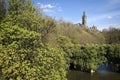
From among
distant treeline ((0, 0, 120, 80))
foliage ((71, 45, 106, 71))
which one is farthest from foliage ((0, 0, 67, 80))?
foliage ((71, 45, 106, 71))

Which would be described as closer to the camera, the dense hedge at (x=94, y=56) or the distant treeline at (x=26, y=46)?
the distant treeline at (x=26, y=46)

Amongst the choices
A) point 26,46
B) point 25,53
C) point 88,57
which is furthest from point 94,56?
point 25,53

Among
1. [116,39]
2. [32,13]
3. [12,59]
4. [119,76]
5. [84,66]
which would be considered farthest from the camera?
[116,39]

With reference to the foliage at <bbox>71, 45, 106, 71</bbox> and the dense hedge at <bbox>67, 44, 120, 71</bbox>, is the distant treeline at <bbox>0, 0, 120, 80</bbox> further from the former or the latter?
the dense hedge at <bbox>67, 44, 120, 71</bbox>

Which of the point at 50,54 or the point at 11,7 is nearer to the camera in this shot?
the point at 50,54

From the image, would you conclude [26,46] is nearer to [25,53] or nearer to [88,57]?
[25,53]

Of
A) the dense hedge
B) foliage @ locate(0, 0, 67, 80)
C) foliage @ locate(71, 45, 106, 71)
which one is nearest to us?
foliage @ locate(0, 0, 67, 80)

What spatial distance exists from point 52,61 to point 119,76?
26060mm

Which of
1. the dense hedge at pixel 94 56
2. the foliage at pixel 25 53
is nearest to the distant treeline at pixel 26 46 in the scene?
the foliage at pixel 25 53

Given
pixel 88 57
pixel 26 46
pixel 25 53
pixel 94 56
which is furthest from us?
pixel 88 57

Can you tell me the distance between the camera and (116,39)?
104m

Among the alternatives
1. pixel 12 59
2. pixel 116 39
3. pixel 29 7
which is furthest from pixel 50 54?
pixel 116 39

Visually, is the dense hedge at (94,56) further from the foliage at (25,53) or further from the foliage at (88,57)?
the foliage at (25,53)

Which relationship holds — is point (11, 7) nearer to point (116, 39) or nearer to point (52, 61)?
point (52, 61)
